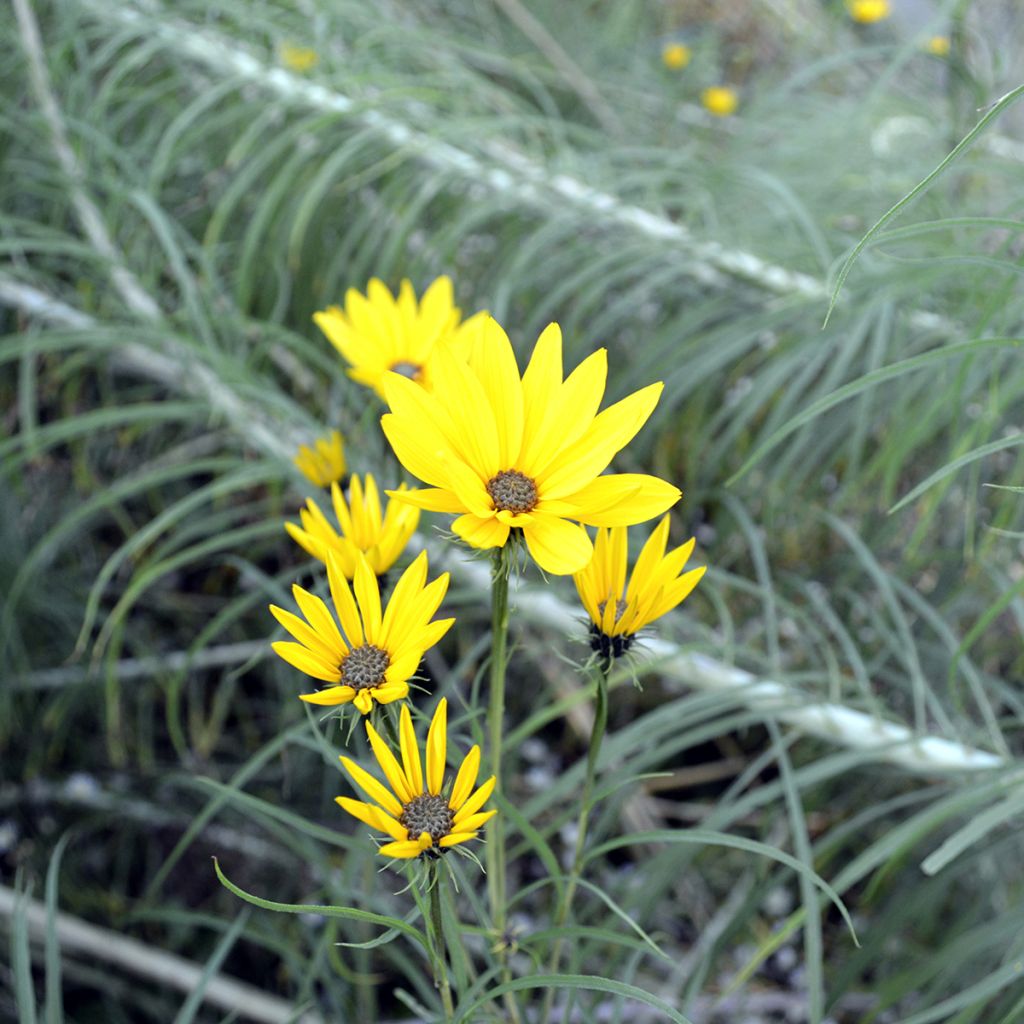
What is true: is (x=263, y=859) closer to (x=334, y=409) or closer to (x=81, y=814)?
(x=81, y=814)

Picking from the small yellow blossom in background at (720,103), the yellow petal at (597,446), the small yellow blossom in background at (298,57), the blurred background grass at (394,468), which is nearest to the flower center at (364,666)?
the yellow petal at (597,446)

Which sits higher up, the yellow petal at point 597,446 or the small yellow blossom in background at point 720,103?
the yellow petal at point 597,446

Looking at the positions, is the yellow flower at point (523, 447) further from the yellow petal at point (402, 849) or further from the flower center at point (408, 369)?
the flower center at point (408, 369)

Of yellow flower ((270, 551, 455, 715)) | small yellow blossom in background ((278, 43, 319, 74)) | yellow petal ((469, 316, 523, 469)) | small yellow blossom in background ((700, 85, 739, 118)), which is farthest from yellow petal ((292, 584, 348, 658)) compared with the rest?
small yellow blossom in background ((700, 85, 739, 118))

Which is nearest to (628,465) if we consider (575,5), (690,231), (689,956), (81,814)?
(690,231)

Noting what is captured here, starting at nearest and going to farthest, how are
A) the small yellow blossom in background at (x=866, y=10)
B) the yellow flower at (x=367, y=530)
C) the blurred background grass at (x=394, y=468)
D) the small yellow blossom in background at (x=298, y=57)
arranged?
the yellow flower at (x=367, y=530), the blurred background grass at (x=394, y=468), the small yellow blossom in background at (x=298, y=57), the small yellow blossom in background at (x=866, y=10)

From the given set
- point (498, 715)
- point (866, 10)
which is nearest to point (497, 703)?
point (498, 715)

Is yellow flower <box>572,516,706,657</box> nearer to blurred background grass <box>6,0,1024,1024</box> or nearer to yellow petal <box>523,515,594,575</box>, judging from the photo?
yellow petal <box>523,515,594,575</box>
